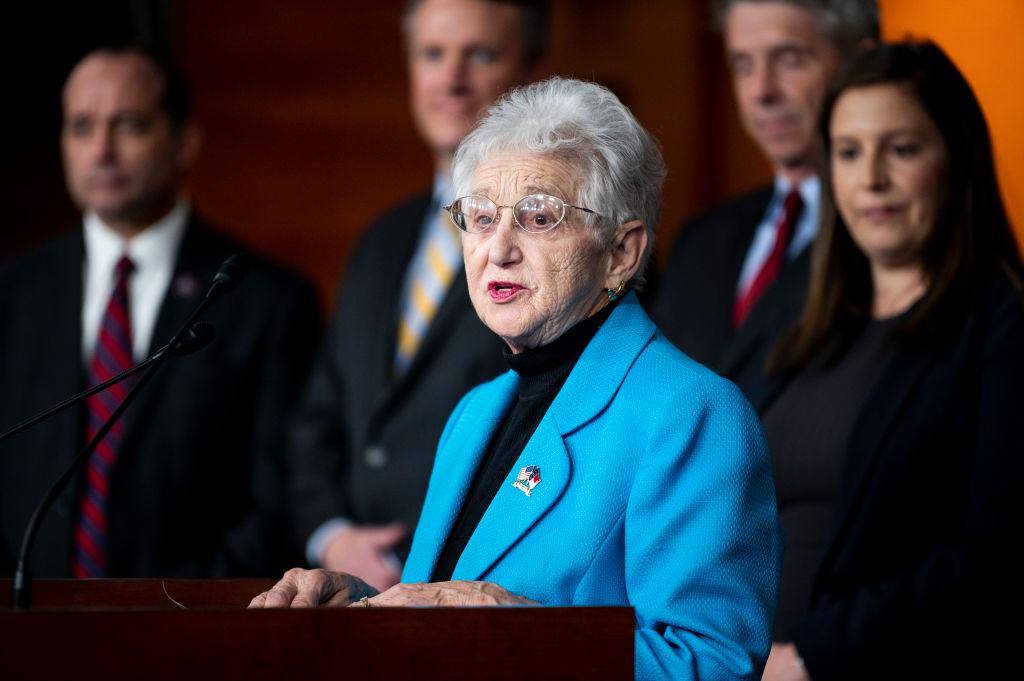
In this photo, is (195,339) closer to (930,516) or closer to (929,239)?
(930,516)

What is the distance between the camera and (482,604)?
1.51 metres

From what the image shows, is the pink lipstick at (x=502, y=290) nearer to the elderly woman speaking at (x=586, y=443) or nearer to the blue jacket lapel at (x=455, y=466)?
the elderly woman speaking at (x=586, y=443)

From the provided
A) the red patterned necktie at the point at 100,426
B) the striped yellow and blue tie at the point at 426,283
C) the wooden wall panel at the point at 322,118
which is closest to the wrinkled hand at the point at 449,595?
the striped yellow and blue tie at the point at 426,283

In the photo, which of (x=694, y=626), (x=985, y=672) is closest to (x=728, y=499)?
(x=694, y=626)

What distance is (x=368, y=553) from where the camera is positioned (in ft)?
9.89

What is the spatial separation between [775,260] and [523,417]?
130 cm

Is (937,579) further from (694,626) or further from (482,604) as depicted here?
(482,604)

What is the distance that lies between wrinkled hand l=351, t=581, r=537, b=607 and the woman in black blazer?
0.92m

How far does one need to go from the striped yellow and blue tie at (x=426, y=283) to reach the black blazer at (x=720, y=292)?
1.82 ft

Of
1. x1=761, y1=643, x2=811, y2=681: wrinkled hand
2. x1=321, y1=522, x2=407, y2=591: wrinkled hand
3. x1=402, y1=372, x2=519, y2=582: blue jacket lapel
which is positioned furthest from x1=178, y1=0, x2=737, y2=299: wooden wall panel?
x1=402, y1=372, x2=519, y2=582: blue jacket lapel

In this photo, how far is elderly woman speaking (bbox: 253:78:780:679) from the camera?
1.57m

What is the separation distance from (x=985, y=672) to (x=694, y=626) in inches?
38.6

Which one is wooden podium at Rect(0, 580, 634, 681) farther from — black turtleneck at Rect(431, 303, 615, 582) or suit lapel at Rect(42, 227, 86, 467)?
suit lapel at Rect(42, 227, 86, 467)

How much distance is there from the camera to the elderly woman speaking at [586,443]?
157cm
